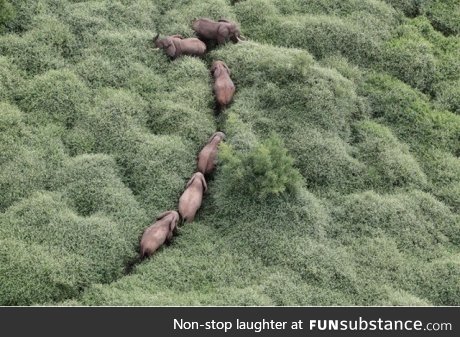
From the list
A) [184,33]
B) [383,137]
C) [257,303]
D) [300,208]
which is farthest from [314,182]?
[184,33]

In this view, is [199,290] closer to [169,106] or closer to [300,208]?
[300,208]

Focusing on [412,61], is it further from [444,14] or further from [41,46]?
[41,46]

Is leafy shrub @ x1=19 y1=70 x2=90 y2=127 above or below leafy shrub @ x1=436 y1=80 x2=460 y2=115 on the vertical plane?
below

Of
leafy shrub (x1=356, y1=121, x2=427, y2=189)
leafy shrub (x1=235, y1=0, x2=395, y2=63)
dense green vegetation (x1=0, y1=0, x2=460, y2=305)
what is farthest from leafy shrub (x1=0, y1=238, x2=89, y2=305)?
leafy shrub (x1=235, y1=0, x2=395, y2=63)

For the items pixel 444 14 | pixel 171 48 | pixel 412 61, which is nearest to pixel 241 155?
pixel 171 48

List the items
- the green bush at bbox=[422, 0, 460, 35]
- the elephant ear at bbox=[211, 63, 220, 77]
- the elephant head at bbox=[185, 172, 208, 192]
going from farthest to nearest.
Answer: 1. the green bush at bbox=[422, 0, 460, 35]
2. the elephant ear at bbox=[211, 63, 220, 77]
3. the elephant head at bbox=[185, 172, 208, 192]

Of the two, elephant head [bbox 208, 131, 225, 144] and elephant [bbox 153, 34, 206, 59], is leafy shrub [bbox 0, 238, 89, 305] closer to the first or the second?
elephant head [bbox 208, 131, 225, 144]

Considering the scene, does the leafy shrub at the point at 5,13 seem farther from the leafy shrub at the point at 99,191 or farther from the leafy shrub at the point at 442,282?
the leafy shrub at the point at 442,282

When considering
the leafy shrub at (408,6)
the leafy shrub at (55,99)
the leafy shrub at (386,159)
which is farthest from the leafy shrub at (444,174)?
the leafy shrub at (55,99)
